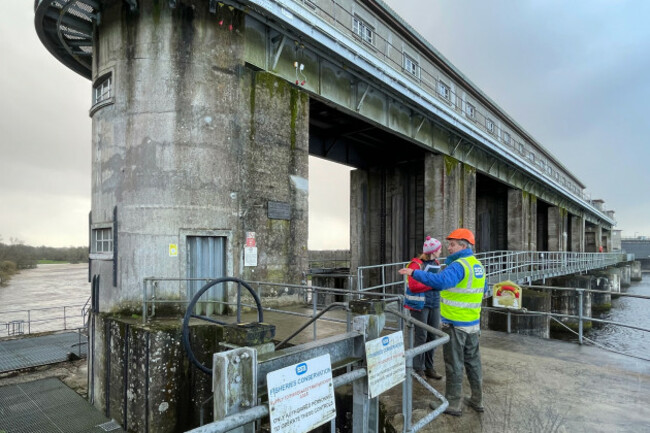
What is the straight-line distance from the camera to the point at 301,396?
7.43ft

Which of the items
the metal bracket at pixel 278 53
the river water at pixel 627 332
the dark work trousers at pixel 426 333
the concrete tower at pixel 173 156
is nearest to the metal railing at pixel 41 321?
the concrete tower at pixel 173 156

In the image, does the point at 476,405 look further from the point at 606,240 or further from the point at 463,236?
the point at 606,240

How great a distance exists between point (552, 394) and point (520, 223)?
23550 mm

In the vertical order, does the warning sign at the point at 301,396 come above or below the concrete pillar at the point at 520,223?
below

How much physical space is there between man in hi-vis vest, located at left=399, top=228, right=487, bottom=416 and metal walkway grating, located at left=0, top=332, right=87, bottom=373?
12.1 m

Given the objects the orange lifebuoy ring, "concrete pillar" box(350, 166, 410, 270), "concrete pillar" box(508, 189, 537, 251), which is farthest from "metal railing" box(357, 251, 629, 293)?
the orange lifebuoy ring

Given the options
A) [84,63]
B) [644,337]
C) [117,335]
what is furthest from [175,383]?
[644,337]

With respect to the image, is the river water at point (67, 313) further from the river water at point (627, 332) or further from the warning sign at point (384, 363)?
the warning sign at point (384, 363)

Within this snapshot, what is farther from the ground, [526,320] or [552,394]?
[552,394]

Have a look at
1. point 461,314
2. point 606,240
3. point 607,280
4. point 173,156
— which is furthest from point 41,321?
point 606,240

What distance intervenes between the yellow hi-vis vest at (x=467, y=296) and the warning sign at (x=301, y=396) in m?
2.26

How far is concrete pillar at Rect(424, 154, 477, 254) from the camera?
56.6 feet

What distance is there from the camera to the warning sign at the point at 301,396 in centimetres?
208

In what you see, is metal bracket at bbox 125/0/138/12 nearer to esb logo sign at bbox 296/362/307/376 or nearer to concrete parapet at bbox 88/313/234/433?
concrete parapet at bbox 88/313/234/433
